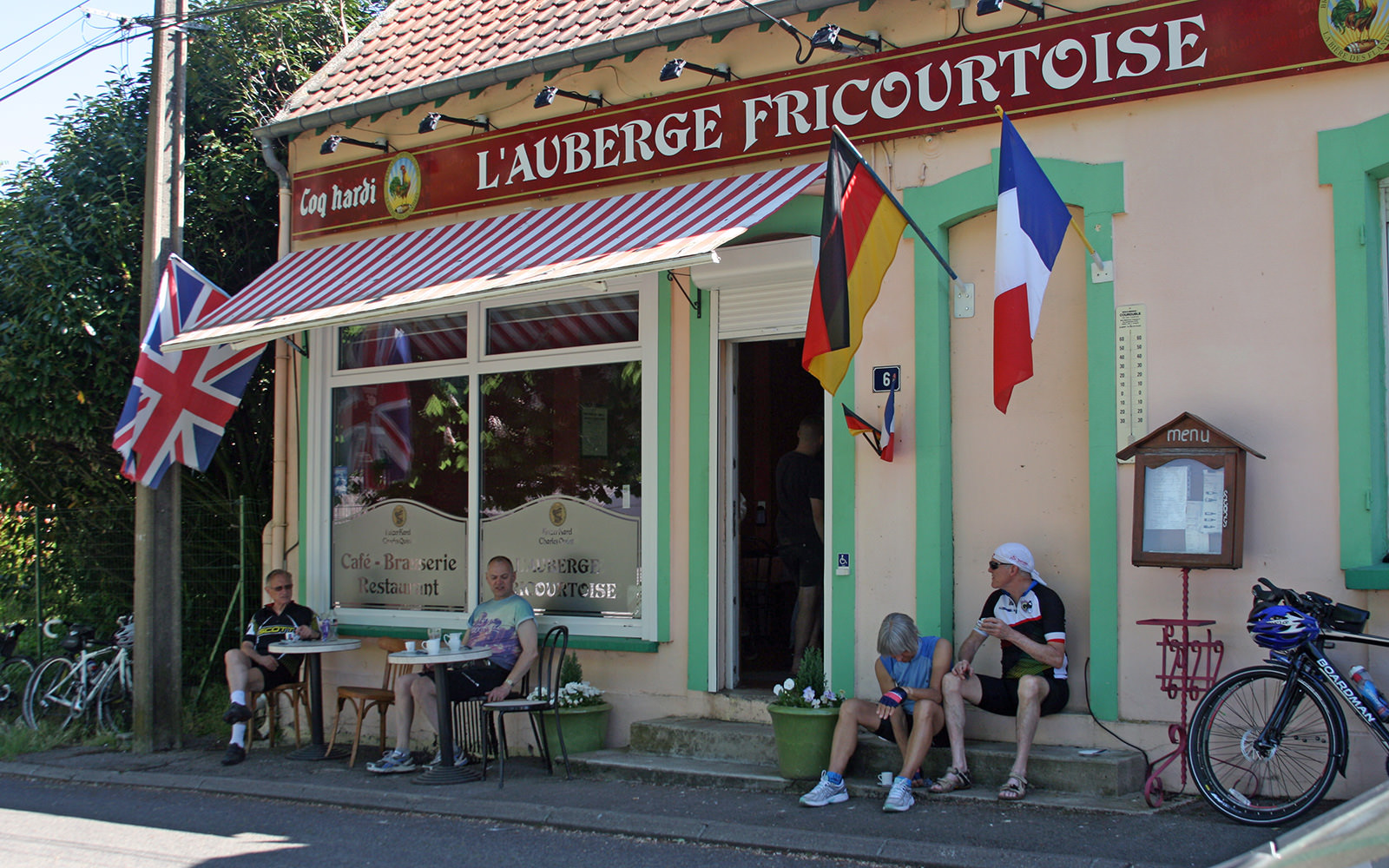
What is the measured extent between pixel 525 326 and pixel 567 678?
267 cm

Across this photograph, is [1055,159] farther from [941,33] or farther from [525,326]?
[525,326]

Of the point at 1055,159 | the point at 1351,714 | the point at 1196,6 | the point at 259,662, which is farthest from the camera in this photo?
the point at 259,662

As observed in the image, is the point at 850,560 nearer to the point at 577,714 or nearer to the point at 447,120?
the point at 577,714

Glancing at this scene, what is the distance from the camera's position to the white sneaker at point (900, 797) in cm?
622

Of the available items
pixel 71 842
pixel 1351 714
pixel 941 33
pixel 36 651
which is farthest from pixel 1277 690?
pixel 36 651

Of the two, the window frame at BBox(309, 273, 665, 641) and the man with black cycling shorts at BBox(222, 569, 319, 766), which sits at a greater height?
the window frame at BBox(309, 273, 665, 641)

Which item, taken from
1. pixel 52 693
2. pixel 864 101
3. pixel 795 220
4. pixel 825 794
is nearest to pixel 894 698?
pixel 825 794

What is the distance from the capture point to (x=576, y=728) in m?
8.07

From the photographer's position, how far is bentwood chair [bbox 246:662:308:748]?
9.15 meters

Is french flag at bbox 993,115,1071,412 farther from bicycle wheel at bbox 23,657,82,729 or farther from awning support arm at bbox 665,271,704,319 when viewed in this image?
bicycle wheel at bbox 23,657,82,729

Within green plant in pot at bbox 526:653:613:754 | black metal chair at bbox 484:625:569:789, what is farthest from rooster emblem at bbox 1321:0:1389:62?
green plant in pot at bbox 526:653:613:754

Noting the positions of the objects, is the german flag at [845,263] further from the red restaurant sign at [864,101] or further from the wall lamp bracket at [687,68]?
the wall lamp bracket at [687,68]

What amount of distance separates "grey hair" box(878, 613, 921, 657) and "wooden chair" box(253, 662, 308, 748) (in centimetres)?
464

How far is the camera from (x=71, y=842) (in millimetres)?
6770
